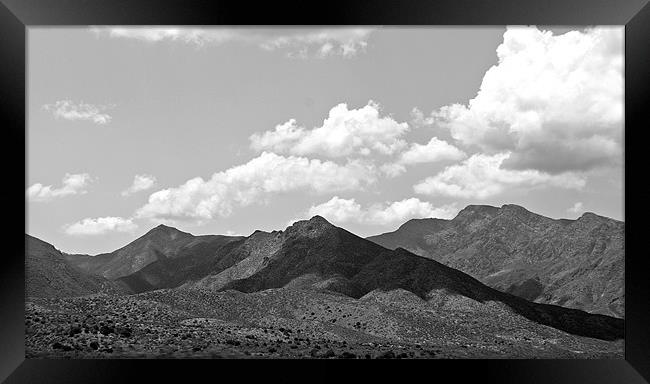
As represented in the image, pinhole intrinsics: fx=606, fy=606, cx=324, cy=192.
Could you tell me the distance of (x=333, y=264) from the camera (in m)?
36.0

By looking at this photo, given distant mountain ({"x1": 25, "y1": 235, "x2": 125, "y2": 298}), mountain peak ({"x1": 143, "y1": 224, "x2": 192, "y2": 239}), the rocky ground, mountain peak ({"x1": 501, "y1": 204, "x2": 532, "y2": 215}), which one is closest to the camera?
the rocky ground

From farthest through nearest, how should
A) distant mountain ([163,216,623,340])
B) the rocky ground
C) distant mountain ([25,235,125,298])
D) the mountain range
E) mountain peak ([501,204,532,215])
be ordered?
1. mountain peak ([501,204,532,215])
2. distant mountain ([25,235,125,298])
3. the mountain range
4. distant mountain ([163,216,623,340])
5. the rocky ground

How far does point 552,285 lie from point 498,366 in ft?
136

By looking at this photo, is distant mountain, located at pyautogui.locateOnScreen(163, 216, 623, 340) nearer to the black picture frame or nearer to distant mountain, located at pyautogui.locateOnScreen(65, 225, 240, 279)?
distant mountain, located at pyautogui.locateOnScreen(65, 225, 240, 279)

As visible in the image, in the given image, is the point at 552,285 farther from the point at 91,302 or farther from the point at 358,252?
the point at 91,302

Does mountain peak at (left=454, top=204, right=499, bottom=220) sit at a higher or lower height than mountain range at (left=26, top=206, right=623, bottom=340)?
higher

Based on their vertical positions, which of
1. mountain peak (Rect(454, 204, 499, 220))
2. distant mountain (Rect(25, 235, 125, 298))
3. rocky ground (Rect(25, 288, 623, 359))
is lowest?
rocky ground (Rect(25, 288, 623, 359))

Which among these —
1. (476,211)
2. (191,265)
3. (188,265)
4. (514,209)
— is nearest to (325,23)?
(191,265)

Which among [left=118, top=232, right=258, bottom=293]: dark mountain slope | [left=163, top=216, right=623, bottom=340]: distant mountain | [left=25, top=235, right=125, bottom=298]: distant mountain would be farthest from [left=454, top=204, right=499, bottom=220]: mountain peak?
[left=25, top=235, right=125, bottom=298]: distant mountain

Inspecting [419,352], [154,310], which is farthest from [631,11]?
[154,310]

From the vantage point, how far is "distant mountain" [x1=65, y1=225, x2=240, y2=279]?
55781 millimetres

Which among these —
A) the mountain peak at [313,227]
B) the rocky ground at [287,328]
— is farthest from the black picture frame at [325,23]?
the mountain peak at [313,227]

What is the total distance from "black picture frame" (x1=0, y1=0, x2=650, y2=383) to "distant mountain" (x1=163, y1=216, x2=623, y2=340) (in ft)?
66.4

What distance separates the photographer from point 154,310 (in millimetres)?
20531
